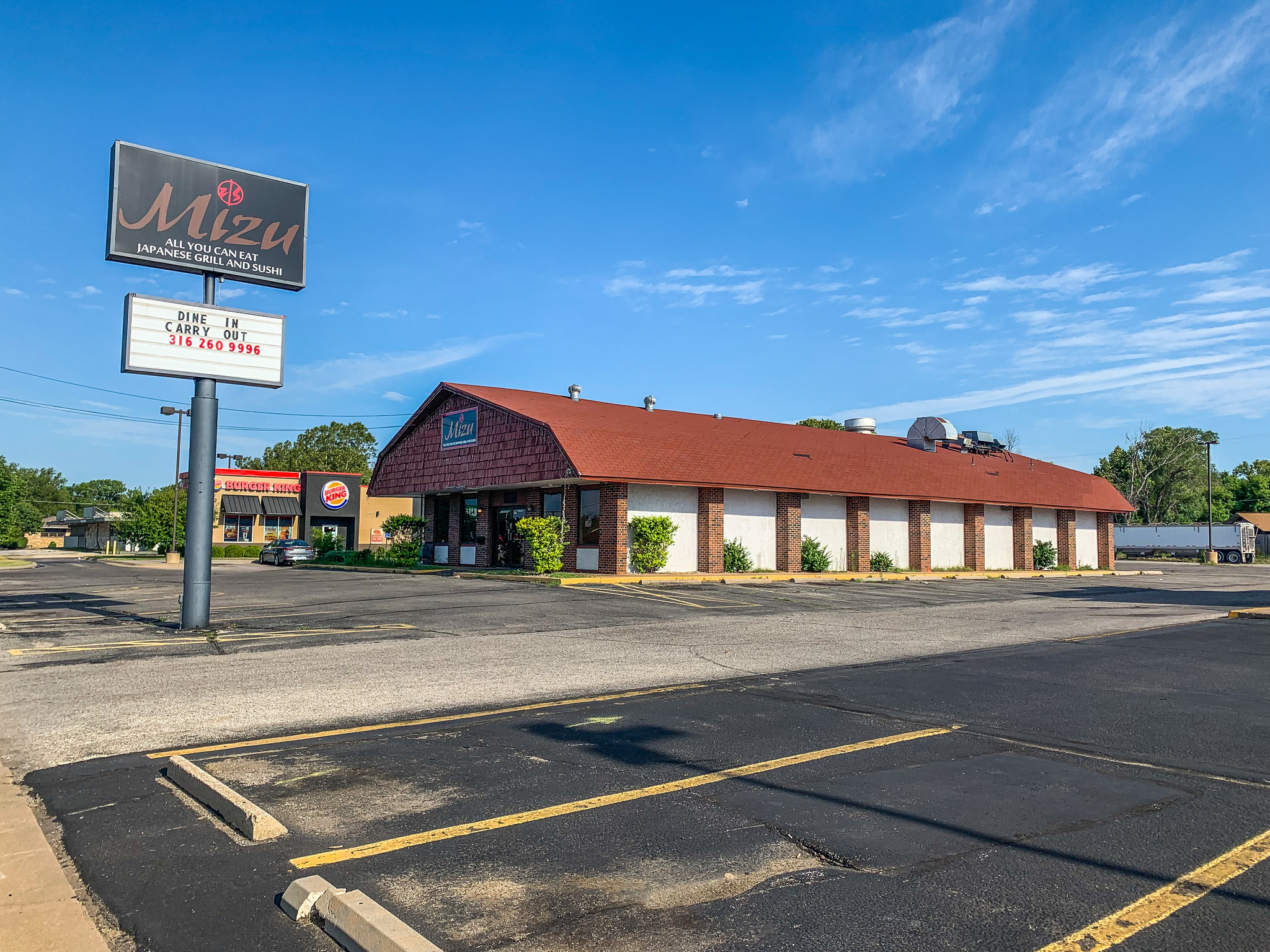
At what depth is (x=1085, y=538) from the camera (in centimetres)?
4388

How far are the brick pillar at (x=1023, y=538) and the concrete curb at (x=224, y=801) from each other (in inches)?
1546

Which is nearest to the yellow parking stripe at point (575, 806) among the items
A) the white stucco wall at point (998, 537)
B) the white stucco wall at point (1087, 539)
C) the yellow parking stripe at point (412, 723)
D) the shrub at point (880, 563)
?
the yellow parking stripe at point (412, 723)

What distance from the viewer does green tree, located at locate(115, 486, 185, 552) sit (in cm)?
6044

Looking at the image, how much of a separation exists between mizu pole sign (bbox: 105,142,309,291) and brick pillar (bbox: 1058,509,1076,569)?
37.6m

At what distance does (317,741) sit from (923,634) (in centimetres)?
1131

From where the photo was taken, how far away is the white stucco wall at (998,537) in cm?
3866

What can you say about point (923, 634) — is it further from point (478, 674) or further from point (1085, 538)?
point (1085, 538)

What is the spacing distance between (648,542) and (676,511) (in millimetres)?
2051

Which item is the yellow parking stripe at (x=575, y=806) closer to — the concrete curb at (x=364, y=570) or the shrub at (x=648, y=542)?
the shrub at (x=648, y=542)

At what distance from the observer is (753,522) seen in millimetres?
31312

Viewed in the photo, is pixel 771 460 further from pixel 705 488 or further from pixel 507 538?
pixel 507 538

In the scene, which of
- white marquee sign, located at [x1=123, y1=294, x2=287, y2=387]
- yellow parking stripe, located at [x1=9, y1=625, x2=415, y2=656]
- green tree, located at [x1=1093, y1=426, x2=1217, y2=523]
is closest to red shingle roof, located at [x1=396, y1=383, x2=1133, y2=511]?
white marquee sign, located at [x1=123, y1=294, x2=287, y2=387]

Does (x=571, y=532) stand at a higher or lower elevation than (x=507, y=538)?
higher

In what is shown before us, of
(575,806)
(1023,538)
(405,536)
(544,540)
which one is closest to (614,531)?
(544,540)
